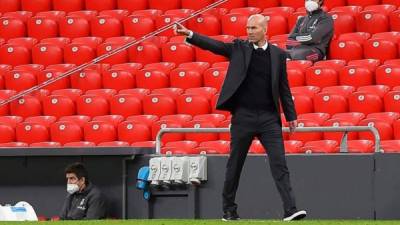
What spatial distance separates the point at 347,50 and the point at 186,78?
192cm

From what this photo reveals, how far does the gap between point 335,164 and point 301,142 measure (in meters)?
0.83

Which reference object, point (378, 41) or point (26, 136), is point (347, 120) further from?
point (26, 136)

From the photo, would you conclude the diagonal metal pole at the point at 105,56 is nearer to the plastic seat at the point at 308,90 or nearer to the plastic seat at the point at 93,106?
the plastic seat at the point at 93,106

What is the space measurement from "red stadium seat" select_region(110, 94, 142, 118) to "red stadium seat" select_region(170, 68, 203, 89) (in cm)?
57

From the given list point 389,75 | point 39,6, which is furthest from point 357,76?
point 39,6

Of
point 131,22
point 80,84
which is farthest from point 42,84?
point 131,22

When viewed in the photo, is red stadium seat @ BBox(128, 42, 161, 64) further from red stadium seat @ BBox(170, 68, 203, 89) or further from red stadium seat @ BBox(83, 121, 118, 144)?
red stadium seat @ BBox(83, 121, 118, 144)

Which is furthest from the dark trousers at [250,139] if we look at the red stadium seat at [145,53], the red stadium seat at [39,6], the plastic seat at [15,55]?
the red stadium seat at [39,6]

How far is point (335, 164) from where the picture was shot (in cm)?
1081

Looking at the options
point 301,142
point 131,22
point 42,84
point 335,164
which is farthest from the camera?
point 131,22

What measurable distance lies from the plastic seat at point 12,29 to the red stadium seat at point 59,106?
2371 millimetres

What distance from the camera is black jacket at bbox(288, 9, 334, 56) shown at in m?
13.1

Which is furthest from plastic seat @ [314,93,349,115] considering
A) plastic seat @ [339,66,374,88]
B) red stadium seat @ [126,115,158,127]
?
red stadium seat @ [126,115,158,127]

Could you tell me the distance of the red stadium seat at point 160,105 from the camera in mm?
13227
